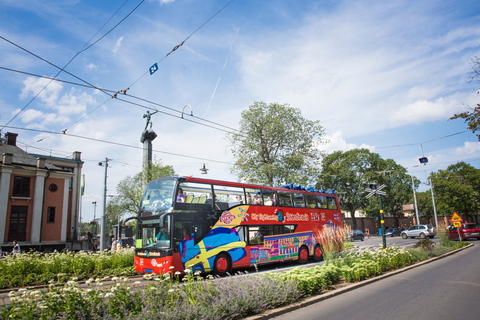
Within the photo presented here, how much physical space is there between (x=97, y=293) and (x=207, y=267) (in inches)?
264

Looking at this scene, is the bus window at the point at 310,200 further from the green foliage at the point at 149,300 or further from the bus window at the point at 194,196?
the green foliage at the point at 149,300

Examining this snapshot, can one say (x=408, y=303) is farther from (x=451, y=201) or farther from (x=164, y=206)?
(x=451, y=201)

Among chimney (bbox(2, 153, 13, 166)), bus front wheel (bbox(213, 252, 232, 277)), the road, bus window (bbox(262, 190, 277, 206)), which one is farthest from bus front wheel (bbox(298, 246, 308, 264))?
chimney (bbox(2, 153, 13, 166))

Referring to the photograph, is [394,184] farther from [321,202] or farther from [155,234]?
[155,234]

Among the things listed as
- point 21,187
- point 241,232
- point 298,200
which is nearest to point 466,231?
point 298,200

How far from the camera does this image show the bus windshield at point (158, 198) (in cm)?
1130

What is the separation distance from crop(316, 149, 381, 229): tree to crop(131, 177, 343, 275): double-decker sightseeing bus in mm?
37916

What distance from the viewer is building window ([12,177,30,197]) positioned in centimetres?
2811

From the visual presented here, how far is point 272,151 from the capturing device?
31547 mm

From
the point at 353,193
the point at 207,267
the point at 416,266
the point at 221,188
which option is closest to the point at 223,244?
the point at 207,267

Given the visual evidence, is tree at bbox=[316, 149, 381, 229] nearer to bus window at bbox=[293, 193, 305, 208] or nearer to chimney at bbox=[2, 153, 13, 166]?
bus window at bbox=[293, 193, 305, 208]

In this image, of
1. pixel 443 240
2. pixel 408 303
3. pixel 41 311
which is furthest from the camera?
pixel 443 240

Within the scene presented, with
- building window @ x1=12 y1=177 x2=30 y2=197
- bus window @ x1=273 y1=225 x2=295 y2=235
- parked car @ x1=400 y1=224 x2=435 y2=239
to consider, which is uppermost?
building window @ x1=12 y1=177 x2=30 y2=197

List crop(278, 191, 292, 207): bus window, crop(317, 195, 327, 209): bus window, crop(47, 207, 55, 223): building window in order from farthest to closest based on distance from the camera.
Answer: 1. crop(47, 207, 55, 223): building window
2. crop(317, 195, 327, 209): bus window
3. crop(278, 191, 292, 207): bus window
